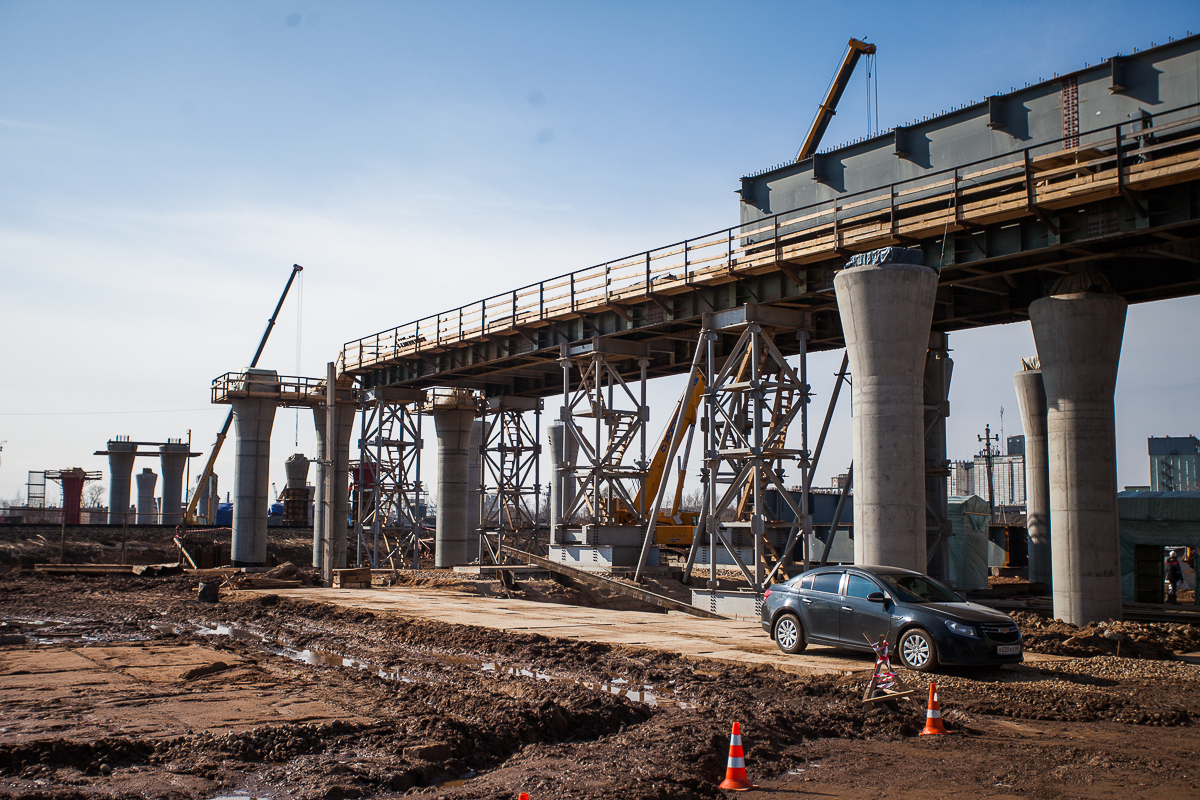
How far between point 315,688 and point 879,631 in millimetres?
7628

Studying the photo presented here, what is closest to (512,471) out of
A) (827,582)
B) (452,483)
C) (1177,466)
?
(452,483)

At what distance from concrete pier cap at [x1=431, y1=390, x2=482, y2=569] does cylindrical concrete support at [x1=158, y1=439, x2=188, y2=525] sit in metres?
34.8

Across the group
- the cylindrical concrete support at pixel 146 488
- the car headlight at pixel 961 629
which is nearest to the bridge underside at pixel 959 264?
the car headlight at pixel 961 629

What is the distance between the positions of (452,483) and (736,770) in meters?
40.2

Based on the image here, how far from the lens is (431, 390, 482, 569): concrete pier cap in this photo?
4638cm

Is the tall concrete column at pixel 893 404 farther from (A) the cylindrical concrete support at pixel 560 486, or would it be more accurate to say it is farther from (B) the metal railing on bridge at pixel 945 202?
(A) the cylindrical concrete support at pixel 560 486

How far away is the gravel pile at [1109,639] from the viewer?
1500 cm

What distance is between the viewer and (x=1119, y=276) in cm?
2186

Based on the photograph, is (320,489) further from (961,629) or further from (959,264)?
(961,629)

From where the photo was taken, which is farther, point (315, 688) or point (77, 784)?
point (315, 688)

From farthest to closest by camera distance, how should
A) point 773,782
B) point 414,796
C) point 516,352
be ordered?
point 516,352
point 773,782
point 414,796

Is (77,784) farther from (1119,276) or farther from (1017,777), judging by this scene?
(1119,276)

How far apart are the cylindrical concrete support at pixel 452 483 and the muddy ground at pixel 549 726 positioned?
99.6ft

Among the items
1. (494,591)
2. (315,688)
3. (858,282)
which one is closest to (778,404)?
(858,282)
